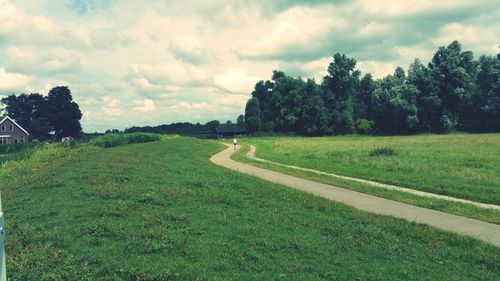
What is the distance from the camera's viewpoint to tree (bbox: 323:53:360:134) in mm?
98375

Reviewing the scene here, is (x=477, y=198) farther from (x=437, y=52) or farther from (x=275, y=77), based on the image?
(x=275, y=77)

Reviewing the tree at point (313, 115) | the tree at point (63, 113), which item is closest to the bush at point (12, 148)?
the tree at point (63, 113)

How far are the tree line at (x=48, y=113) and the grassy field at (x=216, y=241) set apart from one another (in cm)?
7799

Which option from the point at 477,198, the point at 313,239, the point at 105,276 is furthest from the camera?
the point at 477,198

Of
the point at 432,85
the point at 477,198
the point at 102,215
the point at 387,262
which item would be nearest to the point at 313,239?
the point at 387,262

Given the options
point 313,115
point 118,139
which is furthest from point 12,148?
point 313,115

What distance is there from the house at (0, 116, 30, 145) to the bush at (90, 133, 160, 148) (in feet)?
93.3

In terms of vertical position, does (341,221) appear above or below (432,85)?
below

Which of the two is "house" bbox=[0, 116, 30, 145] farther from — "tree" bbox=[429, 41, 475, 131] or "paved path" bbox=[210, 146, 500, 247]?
"tree" bbox=[429, 41, 475, 131]

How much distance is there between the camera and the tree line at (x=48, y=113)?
277ft

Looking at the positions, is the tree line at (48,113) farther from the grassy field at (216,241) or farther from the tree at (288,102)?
the grassy field at (216,241)

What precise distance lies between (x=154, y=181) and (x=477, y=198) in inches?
492

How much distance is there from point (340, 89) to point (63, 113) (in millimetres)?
64791

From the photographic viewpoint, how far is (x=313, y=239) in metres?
9.44
